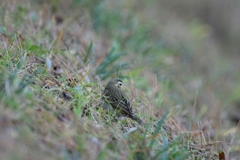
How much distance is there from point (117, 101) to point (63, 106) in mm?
489

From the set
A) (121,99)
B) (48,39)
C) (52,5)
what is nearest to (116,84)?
(121,99)

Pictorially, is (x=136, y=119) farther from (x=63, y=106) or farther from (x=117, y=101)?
(x=63, y=106)

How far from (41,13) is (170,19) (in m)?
4.26

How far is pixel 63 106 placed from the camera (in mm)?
2594

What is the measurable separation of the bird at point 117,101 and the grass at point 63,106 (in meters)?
0.06

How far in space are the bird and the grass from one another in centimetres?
6

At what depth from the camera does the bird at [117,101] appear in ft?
9.53

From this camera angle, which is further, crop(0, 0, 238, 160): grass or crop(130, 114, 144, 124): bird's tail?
crop(130, 114, 144, 124): bird's tail

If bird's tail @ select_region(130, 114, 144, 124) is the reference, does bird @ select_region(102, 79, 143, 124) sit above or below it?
above

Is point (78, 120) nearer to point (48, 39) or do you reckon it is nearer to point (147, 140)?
point (147, 140)

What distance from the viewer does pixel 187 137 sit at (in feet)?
10.3

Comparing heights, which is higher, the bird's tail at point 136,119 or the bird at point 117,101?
the bird at point 117,101

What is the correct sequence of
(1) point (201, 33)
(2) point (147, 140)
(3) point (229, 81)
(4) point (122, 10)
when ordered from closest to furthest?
(2) point (147, 140) < (4) point (122, 10) < (3) point (229, 81) < (1) point (201, 33)

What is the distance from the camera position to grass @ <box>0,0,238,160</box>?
2.21 metres
